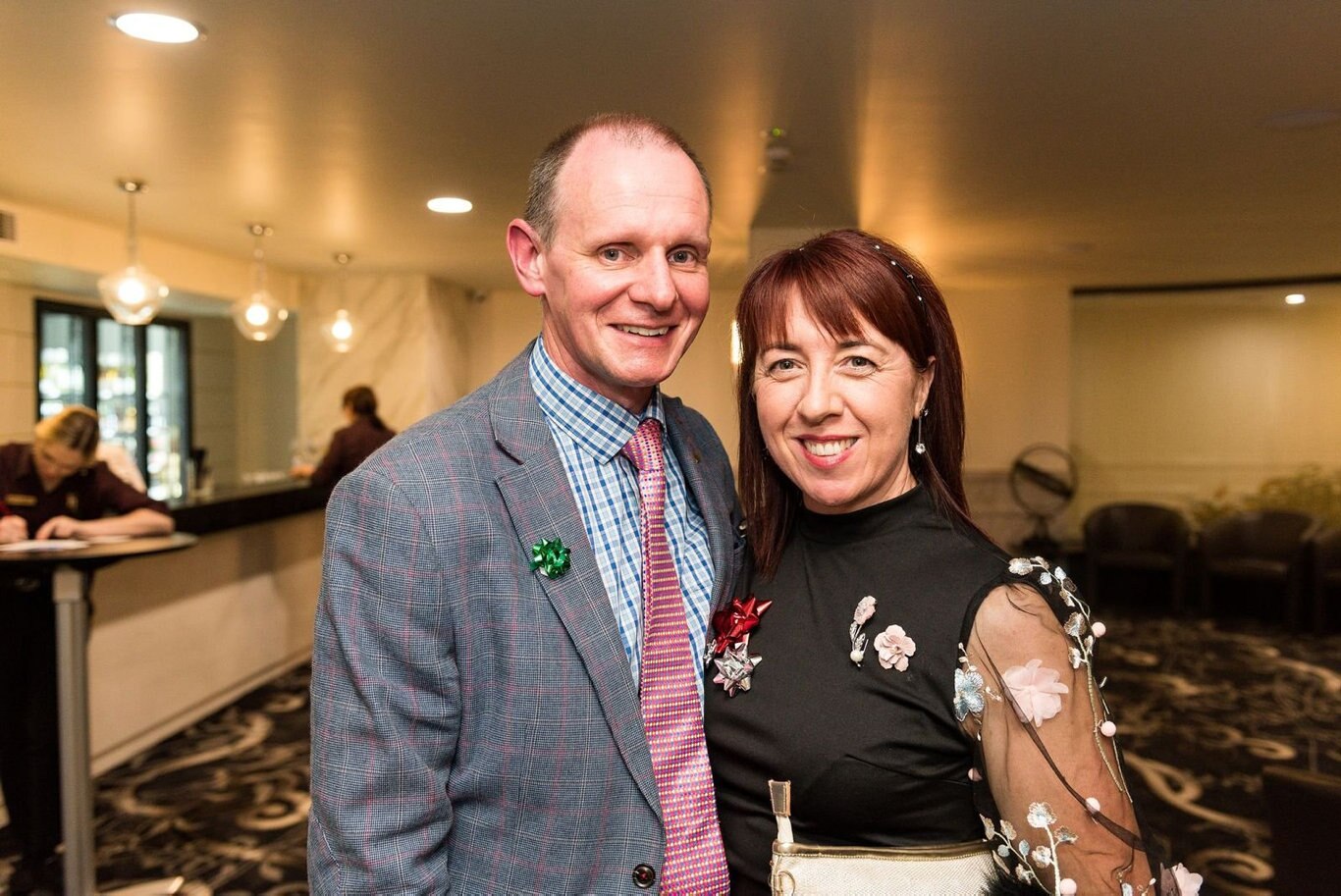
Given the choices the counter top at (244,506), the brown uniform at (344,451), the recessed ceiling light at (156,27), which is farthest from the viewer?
the brown uniform at (344,451)

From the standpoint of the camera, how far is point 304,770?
5.25 m

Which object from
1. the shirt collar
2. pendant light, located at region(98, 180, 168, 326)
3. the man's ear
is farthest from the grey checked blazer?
pendant light, located at region(98, 180, 168, 326)

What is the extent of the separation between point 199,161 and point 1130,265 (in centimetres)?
714

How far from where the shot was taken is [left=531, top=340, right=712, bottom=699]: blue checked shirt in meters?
1.53

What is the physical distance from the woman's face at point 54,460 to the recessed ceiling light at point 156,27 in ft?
5.70

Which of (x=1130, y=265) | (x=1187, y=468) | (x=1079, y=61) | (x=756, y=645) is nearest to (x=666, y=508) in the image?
(x=756, y=645)

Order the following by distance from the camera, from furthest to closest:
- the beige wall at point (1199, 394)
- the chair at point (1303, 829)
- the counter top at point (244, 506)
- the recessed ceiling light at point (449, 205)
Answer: the beige wall at point (1199, 394), the recessed ceiling light at point (449, 205), the counter top at point (244, 506), the chair at point (1303, 829)

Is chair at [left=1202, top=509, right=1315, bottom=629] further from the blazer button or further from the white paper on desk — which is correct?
the blazer button

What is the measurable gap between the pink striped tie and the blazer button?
56mm

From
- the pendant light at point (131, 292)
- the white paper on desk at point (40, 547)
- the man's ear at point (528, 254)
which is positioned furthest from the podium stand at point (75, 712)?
the man's ear at point (528, 254)

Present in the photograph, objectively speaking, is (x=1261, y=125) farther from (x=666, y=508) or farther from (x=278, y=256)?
(x=278, y=256)

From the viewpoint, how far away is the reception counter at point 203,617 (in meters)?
5.27

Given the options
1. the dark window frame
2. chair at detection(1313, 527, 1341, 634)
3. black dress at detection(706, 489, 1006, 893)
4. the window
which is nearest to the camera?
black dress at detection(706, 489, 1006, 893)

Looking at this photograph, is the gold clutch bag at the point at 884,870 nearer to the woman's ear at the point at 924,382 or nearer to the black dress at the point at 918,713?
the black dress at the point at 918,713
